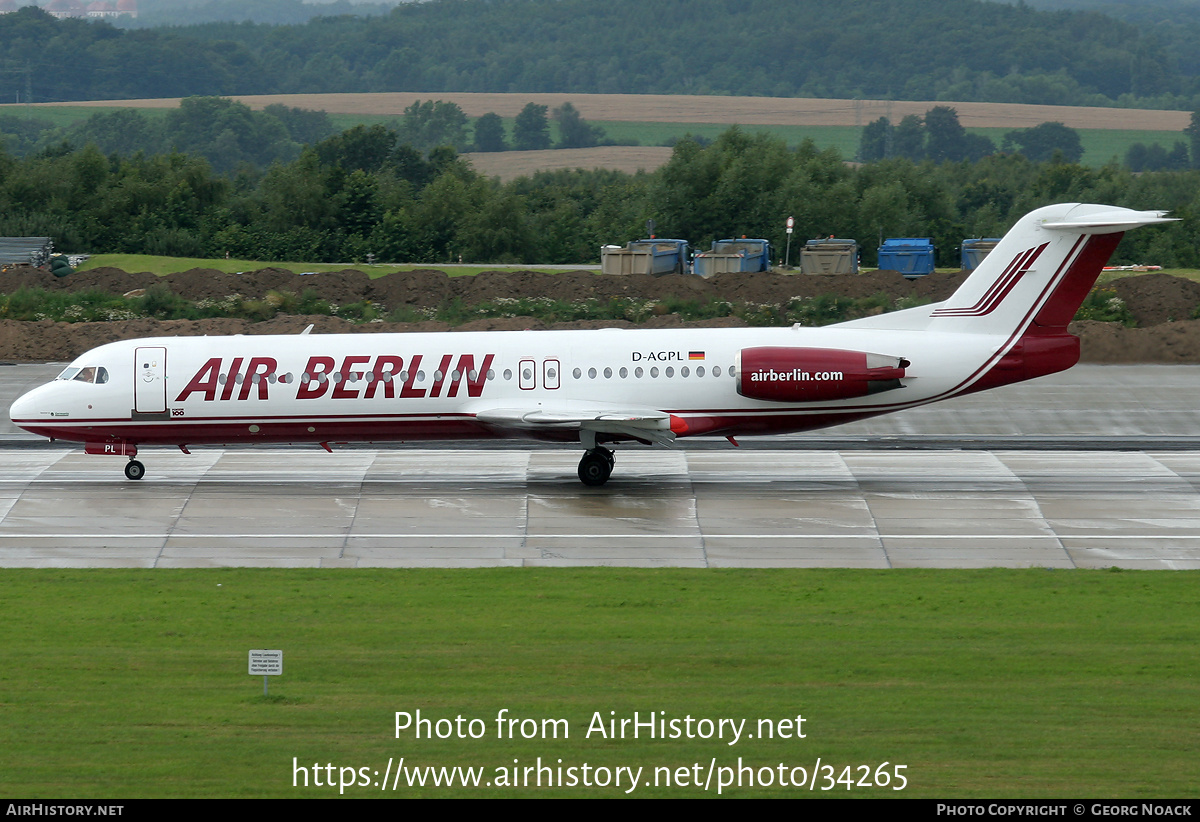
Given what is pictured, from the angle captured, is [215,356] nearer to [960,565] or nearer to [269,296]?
[960,565]

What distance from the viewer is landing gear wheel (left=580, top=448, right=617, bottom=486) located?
3070 cm

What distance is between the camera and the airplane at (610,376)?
99.1 ft

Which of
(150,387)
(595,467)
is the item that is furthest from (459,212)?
(595,467)

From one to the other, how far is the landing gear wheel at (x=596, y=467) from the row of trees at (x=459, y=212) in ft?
163

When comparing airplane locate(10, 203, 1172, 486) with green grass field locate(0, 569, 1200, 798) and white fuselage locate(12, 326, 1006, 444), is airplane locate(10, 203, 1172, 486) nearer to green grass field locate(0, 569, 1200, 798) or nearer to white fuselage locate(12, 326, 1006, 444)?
white fuselage locate(12, 326, 1006, 444)

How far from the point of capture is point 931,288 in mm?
58062

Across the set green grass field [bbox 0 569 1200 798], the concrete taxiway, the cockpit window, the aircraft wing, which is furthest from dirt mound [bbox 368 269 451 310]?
green grass field [bbox 0 569 1200 798]

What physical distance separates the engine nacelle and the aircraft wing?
2.08 m

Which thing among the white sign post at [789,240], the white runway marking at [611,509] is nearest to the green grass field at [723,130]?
the white sign post at [789,240]

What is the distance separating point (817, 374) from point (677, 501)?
414 centimetres

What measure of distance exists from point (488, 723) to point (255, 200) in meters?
77.0

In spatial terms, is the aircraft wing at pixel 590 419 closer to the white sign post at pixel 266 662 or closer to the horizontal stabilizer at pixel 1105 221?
the horizontal stabilizer at pixel 1105 221

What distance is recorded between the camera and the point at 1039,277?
99.8 feet
